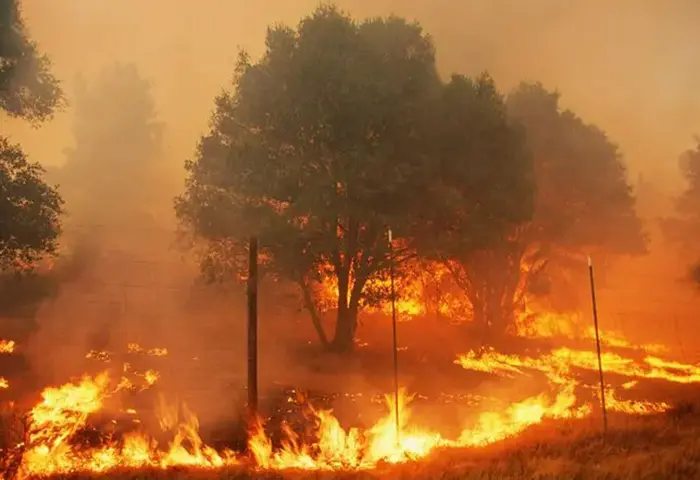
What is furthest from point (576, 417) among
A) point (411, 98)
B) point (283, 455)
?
point (411, 98)

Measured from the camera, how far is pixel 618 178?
124 ft

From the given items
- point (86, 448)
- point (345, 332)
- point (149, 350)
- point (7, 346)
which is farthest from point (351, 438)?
point (7, 346)

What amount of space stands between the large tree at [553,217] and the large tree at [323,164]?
8870mm

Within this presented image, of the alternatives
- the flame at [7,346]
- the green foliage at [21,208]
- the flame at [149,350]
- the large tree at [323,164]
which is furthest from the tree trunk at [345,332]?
the flame at [7,346]

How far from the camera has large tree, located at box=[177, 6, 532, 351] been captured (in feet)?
73.7

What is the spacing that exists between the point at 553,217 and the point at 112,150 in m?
43.7

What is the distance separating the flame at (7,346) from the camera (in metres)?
21.6

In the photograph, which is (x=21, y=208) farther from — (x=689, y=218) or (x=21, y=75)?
(x=689, y=218)

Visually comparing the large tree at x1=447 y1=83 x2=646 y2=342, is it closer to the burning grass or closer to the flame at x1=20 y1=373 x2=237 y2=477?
the burning grass

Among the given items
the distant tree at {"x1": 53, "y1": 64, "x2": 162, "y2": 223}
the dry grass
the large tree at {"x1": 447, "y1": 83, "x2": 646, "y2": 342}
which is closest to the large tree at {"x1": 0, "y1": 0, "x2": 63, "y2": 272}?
the dry grass

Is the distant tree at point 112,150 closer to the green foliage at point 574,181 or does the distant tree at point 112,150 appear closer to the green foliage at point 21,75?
the green foliage at point 21,75

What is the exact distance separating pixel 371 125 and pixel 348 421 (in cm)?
1195

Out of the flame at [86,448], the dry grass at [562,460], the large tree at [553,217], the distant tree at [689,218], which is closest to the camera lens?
the dry grass at [562,460]

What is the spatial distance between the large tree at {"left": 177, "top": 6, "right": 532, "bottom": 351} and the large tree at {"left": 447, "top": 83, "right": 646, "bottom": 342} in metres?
8.87
